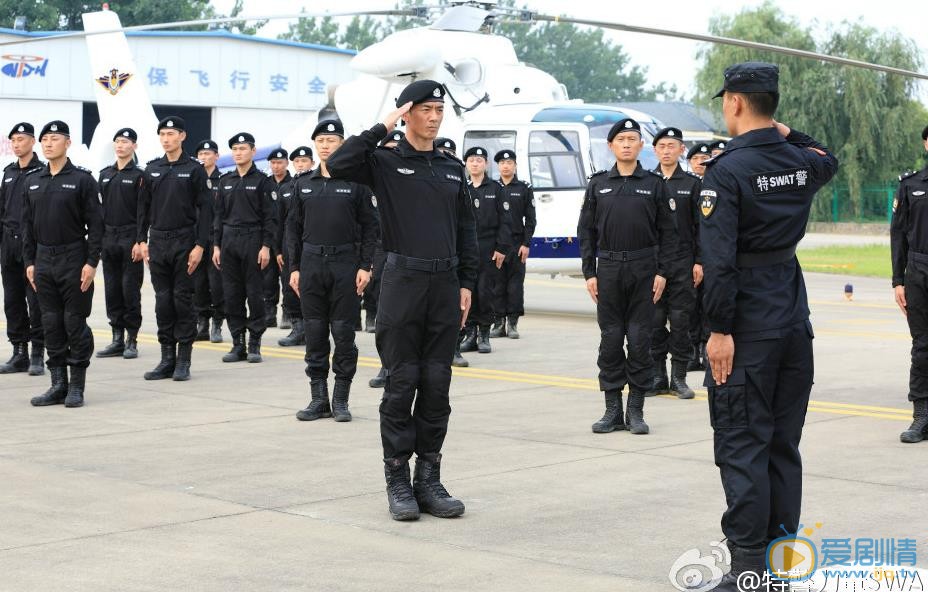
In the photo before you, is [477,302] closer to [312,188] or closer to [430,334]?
[312,188]

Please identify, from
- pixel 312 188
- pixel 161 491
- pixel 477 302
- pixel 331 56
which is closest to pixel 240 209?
pixel 477 302

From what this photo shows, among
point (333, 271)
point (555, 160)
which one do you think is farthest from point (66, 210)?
point (555, 160)

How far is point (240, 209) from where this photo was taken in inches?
500

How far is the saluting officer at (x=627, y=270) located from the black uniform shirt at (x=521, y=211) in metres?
5.15

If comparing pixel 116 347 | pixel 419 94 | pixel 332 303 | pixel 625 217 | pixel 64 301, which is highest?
pixel 419 94

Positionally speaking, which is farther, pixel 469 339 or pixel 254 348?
pixel 469 339

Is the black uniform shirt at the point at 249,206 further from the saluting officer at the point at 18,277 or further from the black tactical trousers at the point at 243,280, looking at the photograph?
the saluting officer at the point at 18,277

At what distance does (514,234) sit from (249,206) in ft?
10.0

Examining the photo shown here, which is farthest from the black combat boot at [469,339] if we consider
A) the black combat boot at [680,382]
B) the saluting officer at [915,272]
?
the saluting officer at [915,272]

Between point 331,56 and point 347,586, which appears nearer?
point 347,586

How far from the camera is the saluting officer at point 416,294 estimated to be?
6.38 m

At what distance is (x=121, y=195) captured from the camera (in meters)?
12.6

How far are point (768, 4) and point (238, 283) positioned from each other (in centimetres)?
4109

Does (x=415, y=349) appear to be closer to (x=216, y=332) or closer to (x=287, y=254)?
(x=287, y=254)
